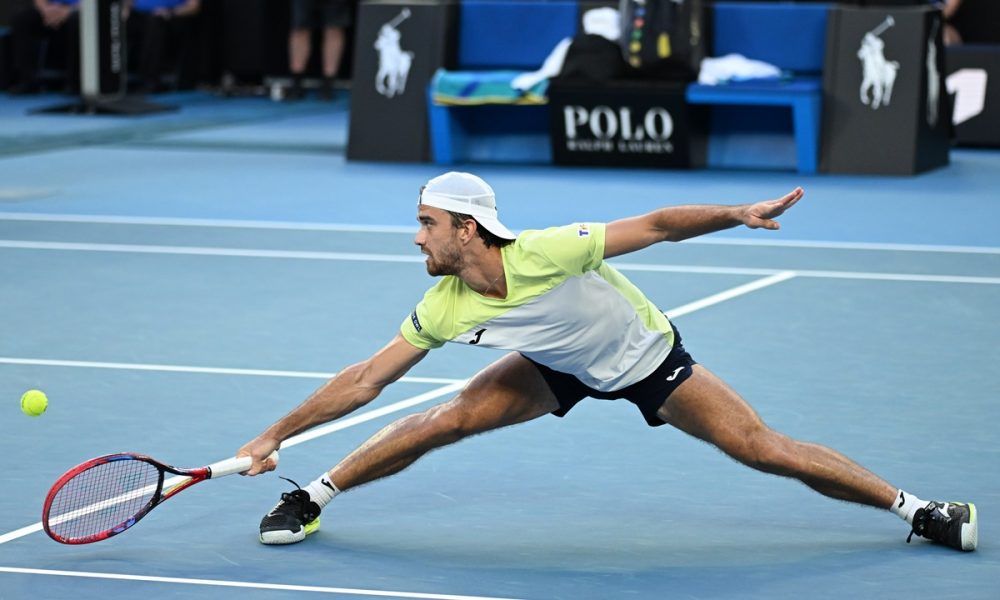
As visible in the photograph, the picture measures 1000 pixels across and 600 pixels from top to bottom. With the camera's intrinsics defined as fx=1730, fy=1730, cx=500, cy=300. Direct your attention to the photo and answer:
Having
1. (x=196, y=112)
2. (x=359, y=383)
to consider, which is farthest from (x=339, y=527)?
(x=196, y=112)

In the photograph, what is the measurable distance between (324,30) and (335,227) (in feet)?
33.4

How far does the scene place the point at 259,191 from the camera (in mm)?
13930

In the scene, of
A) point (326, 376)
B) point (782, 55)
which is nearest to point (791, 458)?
point (326, 376)

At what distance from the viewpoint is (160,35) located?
22156mm

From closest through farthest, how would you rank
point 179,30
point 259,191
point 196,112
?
point 259,191 → point 196,112 → point 179,30

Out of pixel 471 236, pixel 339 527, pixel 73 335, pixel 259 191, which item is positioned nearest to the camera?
pixel 471 236

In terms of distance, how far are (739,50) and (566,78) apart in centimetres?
161

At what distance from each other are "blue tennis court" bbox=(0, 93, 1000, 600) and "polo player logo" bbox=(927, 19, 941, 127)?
1.75 feet

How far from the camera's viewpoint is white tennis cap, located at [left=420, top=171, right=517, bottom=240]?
502 cm

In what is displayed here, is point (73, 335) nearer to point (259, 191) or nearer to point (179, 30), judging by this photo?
point (259, 191)

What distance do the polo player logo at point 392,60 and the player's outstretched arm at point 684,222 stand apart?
1081 centimetres

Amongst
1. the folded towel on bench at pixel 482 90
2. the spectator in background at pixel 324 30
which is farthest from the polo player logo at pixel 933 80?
the spectator in background at pixel 324 30

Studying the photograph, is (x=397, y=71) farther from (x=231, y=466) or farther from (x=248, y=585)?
(x=248, y=585)

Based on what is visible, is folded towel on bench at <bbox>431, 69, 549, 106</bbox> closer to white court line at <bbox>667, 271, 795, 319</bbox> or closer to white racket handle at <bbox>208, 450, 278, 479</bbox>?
white court line at <bbox>667, 271, 795, 319</bbox>
